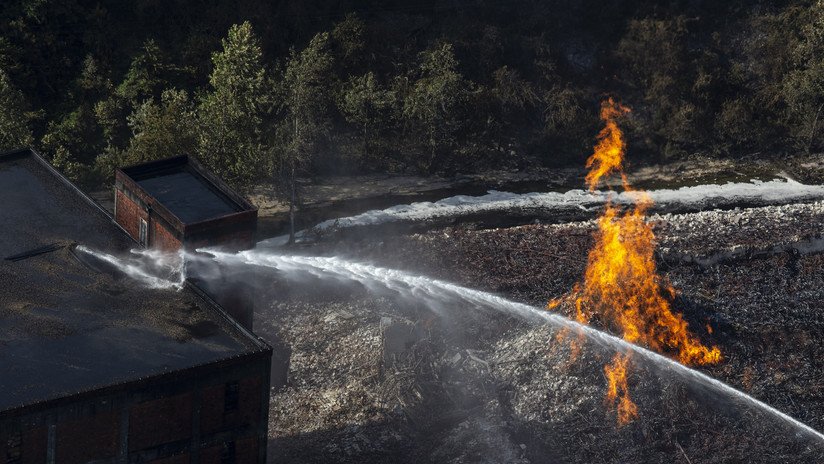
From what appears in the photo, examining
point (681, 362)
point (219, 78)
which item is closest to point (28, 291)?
point (219, 78)

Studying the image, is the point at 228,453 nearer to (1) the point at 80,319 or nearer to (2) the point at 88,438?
(2) the point at 88,438

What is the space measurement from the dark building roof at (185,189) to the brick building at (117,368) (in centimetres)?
184

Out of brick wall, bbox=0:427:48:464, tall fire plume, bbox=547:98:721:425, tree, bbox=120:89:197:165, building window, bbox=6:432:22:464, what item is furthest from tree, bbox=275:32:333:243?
building window, bbox=6:432:22:464

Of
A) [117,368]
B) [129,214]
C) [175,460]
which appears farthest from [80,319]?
[129,214]

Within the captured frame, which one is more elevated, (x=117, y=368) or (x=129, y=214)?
(x=129, y=214)

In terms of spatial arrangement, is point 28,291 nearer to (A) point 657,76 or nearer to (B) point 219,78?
(B) point 219,78

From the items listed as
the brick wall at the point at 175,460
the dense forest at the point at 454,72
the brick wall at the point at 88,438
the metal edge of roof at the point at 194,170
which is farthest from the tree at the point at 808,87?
the brick wall at the point at 88,438

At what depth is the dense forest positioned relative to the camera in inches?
2507

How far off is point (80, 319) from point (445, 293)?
692 inches

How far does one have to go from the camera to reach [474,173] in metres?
65.1

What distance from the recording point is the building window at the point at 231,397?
3275 centimetres

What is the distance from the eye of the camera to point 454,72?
65562 millimetres

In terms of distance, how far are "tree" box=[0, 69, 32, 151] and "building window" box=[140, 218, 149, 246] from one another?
629 inches

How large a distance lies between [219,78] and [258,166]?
4.68 m
